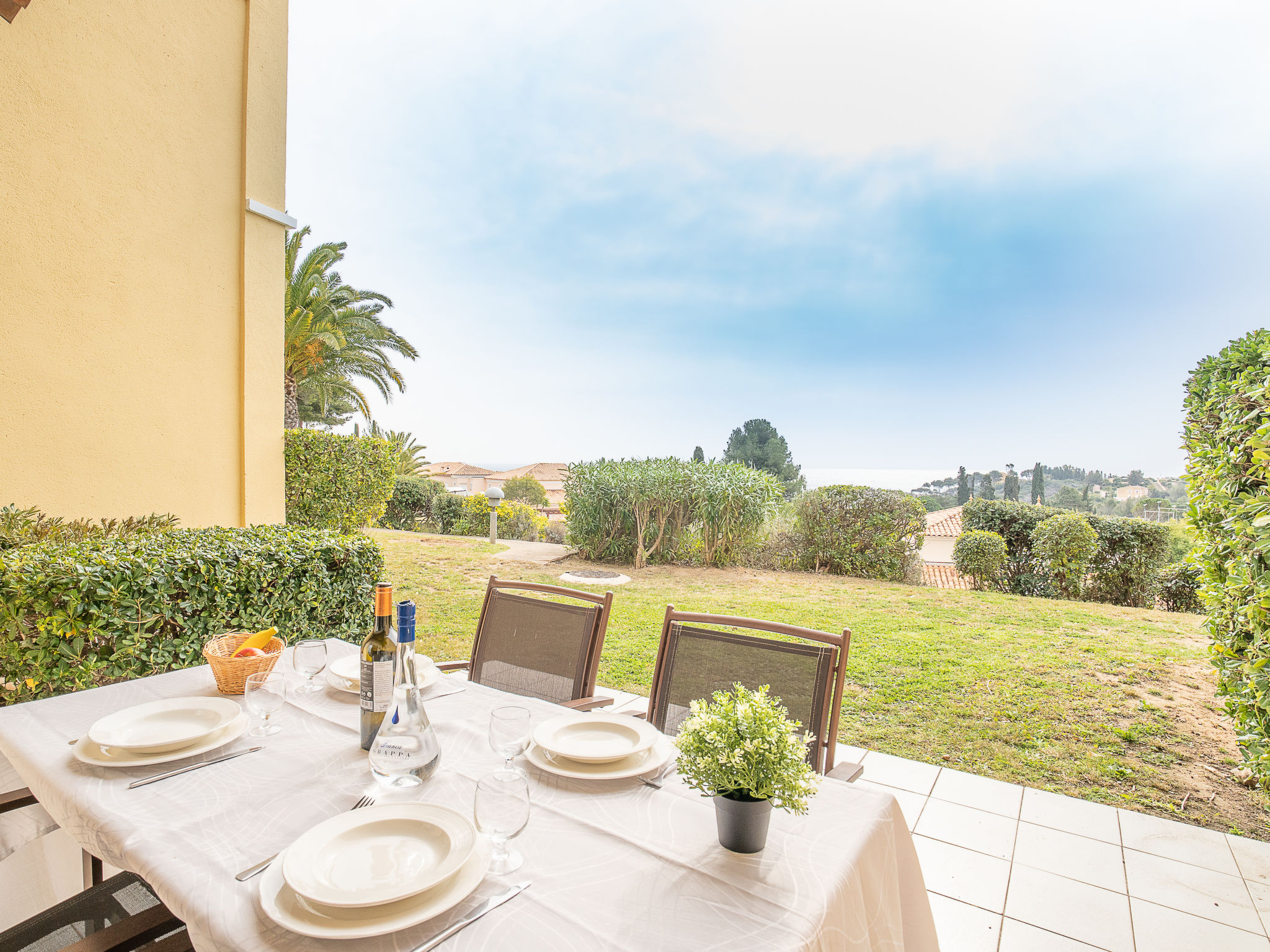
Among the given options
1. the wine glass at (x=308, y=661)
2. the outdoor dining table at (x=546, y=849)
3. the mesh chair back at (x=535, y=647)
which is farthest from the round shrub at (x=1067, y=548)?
the wine glass at (x=308, y=661)

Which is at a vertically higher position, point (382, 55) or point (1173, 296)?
point (382, 55)

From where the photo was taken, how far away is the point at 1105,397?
14.0 meters

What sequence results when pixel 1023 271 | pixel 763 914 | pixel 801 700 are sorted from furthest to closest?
pixel 1023 271, pixel 801 700, pixel 763 914

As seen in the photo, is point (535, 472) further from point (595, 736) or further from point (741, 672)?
point (595, 736)

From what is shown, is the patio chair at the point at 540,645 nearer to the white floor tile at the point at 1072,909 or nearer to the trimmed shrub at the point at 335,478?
the white floor tile at the point at 1072,909

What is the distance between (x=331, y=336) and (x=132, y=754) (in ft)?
26.1

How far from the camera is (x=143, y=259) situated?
3.64m

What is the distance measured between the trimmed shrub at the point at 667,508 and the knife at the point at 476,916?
698cm

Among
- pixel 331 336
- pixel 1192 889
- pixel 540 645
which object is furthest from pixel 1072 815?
pixel 331 336

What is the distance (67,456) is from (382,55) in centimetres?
616

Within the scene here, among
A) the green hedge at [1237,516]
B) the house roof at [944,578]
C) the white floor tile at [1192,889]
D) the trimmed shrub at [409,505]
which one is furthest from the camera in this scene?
the trimmed shrub at [409,505]

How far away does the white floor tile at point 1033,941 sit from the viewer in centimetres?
166

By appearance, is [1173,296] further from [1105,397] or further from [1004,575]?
[1004,575]

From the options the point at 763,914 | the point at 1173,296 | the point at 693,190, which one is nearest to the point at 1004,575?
the point at 763,914
